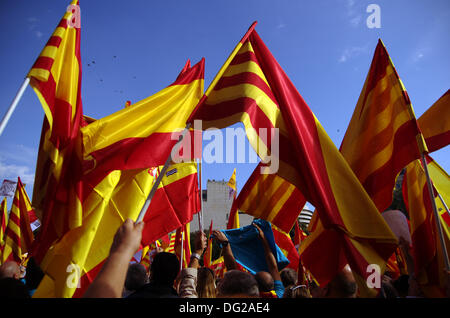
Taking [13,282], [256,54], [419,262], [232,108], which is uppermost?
[256,54]

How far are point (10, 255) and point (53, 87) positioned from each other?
27.3ft

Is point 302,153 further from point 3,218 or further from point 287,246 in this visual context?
point 3,218

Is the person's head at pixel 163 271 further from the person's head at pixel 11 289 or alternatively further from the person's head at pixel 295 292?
the person's head at pixel 295 292

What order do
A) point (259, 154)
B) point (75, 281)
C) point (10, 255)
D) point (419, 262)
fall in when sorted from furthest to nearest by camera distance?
point (10, 255), point (419, 262), point (259, 154), point (75, 281)

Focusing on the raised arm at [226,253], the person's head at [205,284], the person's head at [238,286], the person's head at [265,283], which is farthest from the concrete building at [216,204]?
the person's head at [238,286]

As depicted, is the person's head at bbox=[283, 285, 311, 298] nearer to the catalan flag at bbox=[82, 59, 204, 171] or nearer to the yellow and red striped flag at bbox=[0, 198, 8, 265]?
the catalan flag at bbox=[82, 59, 204, 171]

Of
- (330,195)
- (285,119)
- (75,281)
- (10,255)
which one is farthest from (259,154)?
(10,255)

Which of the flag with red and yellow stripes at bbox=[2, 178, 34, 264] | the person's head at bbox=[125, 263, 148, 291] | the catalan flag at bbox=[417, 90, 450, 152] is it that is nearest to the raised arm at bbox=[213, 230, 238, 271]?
the person's head at bbox=[125, 263, 148, 291]

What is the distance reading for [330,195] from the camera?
3115 mm

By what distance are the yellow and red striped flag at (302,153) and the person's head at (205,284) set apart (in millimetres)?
1154

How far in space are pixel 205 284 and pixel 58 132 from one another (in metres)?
2.41

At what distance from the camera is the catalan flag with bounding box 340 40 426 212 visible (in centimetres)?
377
